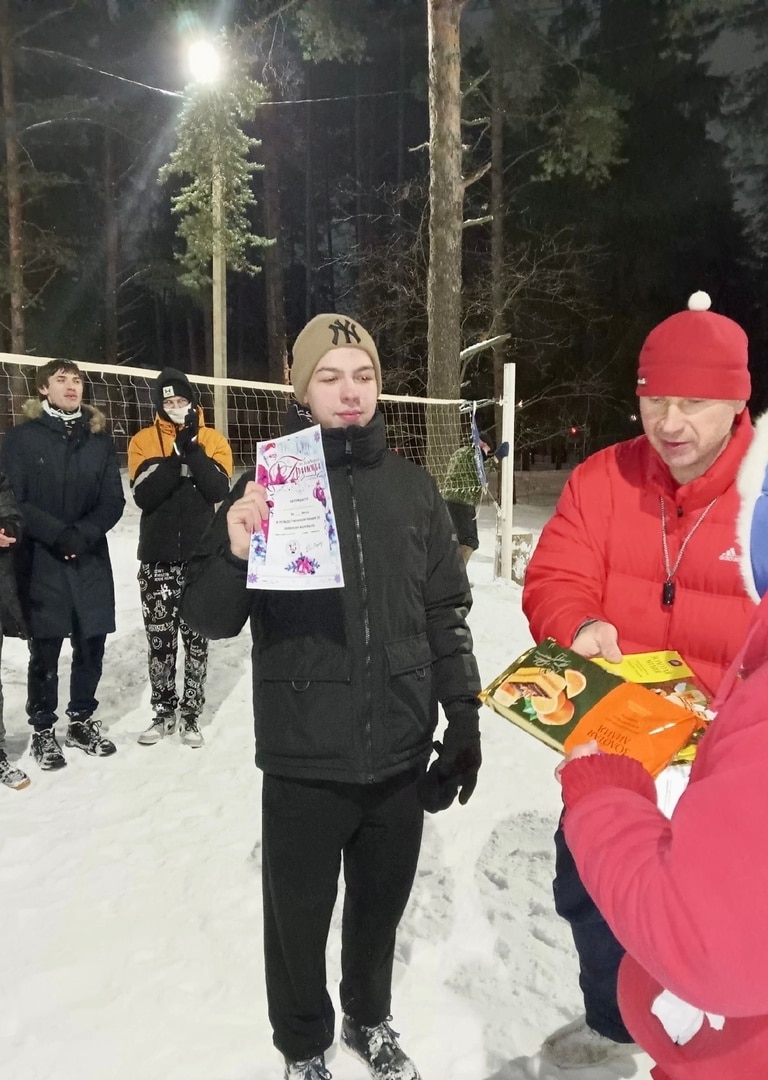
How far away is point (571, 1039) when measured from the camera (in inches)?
84.8

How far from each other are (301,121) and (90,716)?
88.5ft

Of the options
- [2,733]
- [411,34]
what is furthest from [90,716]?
[411,34]

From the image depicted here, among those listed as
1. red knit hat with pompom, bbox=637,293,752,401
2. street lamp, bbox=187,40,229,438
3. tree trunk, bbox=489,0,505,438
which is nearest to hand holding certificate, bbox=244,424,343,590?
red knit hat with pompom, bbox=637,293,752,401

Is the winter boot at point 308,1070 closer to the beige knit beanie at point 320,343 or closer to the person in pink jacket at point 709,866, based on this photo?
the person in pink jacket at point 709,866

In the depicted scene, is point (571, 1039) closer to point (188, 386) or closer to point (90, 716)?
point (90, 716)

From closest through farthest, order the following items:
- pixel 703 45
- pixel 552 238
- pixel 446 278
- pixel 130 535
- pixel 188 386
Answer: pixel 188 386
pixel 446 278
pixel 130 535
pixel 552 238
pixel 703 45

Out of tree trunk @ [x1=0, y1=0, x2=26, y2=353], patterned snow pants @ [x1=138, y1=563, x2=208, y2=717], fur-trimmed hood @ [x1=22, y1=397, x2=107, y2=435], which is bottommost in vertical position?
patterned snow pants @ [x1=138, y1=563, x2=208, y2=717]

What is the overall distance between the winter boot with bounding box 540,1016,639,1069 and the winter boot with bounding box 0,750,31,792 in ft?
9.18

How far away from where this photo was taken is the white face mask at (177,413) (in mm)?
4105

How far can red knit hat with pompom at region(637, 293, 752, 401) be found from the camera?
6.07 ft

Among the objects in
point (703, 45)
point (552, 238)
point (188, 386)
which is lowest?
point (188, 386)

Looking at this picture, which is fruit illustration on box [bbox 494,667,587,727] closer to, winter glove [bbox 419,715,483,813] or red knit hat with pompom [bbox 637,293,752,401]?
winter glove [bbox 419,715,483,813]

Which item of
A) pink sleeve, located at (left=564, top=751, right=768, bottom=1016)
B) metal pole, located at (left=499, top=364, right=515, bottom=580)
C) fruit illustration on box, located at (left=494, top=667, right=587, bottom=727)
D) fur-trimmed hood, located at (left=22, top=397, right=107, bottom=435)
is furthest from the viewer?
metal pole, located at (left=499, top=364, right=515, bottom=580)

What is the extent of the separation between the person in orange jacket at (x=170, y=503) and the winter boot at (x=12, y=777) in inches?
26.7
